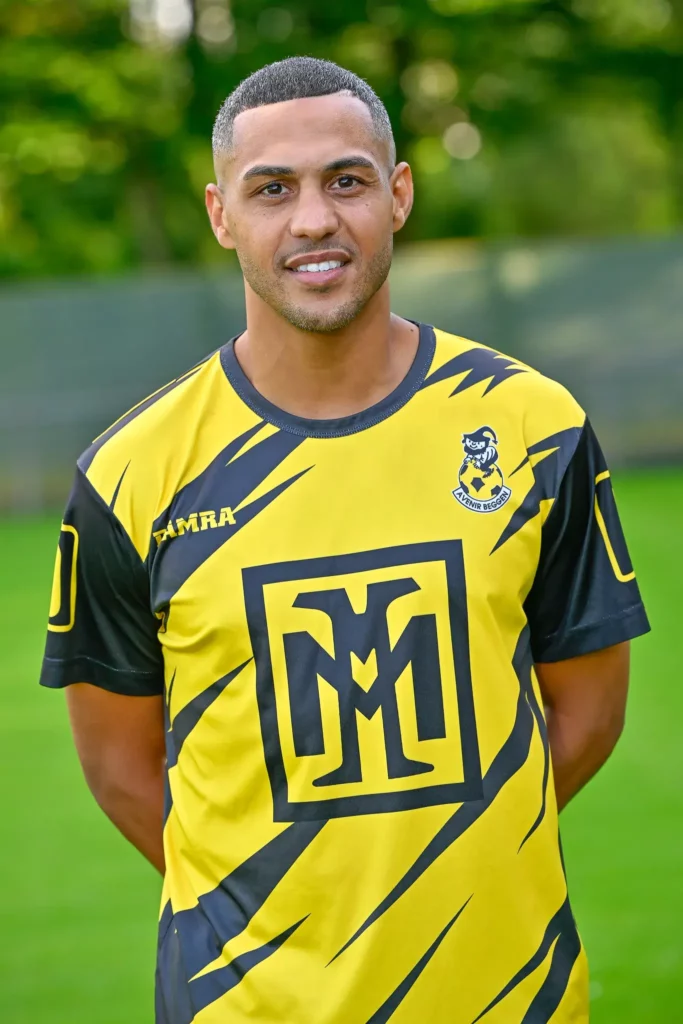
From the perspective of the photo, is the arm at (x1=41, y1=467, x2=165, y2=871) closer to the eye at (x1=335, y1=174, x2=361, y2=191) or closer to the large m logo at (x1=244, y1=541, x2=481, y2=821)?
the large m logo at (x1=244, y1=541, x2=481, y2=821)

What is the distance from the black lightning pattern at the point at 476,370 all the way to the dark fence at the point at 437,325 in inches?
493

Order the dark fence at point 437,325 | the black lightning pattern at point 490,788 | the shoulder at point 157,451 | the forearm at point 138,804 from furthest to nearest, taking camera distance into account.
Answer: the dark fence at point 437,325
the forearm at point 138,804
the shoulder at point 157,451
the black lightning pattern at point 490,788

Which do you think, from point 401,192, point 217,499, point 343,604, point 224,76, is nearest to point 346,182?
point 401,192

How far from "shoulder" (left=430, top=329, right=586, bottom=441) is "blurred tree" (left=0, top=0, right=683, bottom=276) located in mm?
18564

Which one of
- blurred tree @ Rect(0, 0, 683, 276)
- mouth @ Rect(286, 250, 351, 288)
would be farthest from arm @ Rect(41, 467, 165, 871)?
blurred tree @ Rect(0, 0, 683, 276)

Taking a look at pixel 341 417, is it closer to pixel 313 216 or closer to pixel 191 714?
pixel 313 216

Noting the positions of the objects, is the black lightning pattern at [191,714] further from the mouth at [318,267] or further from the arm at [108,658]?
the mouth at [318,267]

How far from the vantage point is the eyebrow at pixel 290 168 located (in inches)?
86.1

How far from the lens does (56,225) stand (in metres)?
24.3

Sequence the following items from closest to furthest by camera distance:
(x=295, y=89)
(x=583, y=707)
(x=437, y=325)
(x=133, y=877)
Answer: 1. (x=295, y=89)
2. (x=583, y=707)
3. (x=133, y=877)
4. (x=437, y=325)

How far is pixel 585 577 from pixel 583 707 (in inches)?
11.4

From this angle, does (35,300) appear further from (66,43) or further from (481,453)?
(481,453)

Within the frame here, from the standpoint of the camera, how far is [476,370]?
2309mm

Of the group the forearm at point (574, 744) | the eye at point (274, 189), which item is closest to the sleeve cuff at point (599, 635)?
the forearm at point (574, 744)
